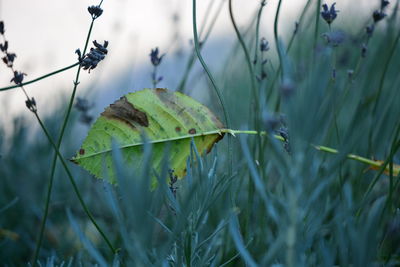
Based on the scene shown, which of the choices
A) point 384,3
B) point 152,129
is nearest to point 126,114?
point 152,129

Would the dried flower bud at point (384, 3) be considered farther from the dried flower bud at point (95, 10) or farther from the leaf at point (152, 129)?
the dried flower bud at point (95, 10)

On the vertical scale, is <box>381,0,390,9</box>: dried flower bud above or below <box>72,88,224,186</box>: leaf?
above

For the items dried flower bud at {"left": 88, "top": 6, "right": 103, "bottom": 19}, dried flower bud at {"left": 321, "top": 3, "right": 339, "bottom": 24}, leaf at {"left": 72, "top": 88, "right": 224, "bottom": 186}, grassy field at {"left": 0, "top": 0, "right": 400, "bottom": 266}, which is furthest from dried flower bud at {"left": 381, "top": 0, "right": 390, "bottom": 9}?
dried flower bud at {"left": 88, "top": 6, "right": 103, "bottom": 19}

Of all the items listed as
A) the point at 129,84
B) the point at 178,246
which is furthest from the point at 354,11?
the point at 178,246

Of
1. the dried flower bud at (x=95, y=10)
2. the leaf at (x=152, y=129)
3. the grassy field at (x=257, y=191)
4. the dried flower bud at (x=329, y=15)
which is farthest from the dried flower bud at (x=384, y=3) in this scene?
the dried flower bud at (x=95, y=10)

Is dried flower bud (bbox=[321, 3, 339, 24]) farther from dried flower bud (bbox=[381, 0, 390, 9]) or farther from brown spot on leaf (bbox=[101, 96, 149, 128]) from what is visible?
brown spot on leaf (bbox=[101, 96, 149, 128])

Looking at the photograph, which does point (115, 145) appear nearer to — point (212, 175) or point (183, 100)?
point (212, 175)

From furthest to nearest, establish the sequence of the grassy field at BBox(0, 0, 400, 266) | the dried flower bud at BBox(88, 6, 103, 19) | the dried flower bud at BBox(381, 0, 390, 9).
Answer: the dried flower bud at BBox(381, 0, 390, 9)
the dried flower bud at BBox(88, 6, 103, 19)
the grassy field at BBox(0, 0, 400, 266)
